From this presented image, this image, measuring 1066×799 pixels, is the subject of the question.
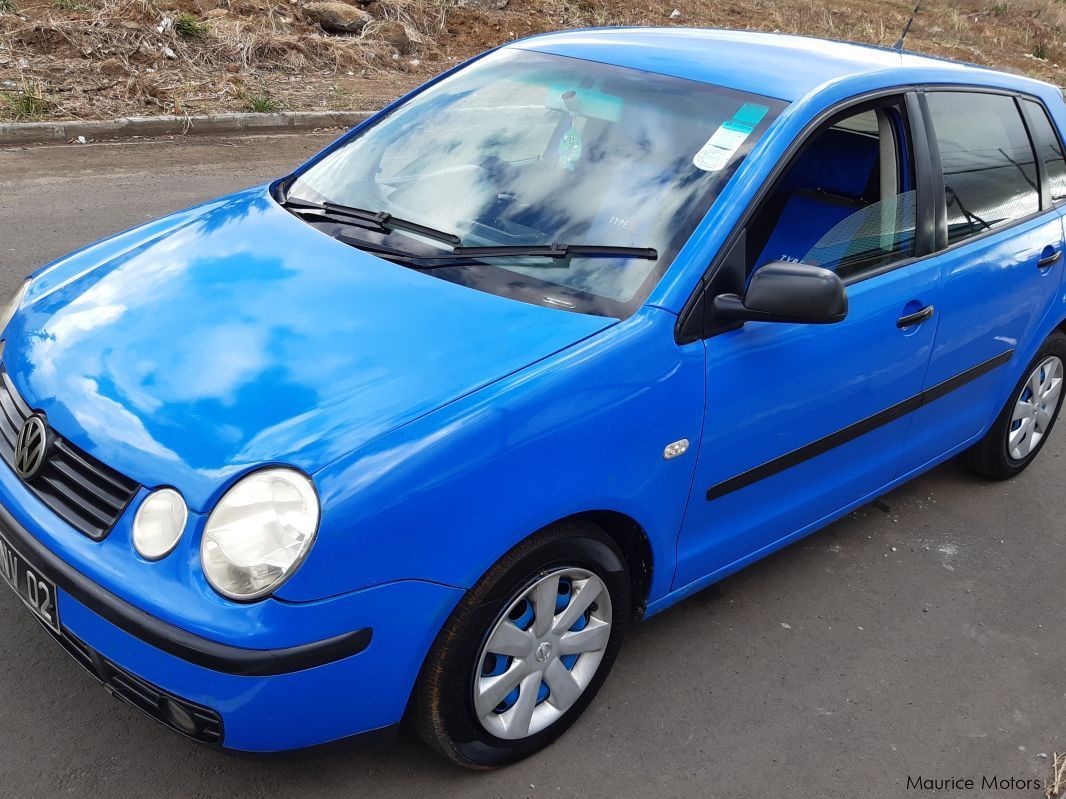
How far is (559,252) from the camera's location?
2936mm

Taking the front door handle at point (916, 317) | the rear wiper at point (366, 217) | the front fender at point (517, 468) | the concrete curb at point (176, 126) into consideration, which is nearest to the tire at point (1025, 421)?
the front door handle at point (916, 317)

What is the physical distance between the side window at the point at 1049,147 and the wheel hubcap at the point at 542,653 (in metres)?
2.74

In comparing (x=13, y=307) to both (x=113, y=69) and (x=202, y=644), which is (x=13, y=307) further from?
(x=113, y=69)

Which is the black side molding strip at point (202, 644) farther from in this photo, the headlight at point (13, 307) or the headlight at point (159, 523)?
the headlight at point (13, 307)

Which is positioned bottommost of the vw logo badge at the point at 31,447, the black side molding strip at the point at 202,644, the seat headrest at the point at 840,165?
the black side molding strip at the point at 202,644

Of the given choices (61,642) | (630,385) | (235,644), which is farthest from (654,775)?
(61,642)

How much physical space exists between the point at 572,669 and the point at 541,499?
64cm

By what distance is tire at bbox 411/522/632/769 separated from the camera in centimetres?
246

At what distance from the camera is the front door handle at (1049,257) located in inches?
159

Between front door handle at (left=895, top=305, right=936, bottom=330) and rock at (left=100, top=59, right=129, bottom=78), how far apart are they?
866 cm

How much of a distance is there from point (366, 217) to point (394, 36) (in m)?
10.5

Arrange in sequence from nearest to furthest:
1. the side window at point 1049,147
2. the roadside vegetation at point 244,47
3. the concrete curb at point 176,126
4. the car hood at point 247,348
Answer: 1. the car hood at point 247,348
2. the side window at point 1049,147
3. the concrete curb at point 176,126
4. the roadside vegetation at point 244,47

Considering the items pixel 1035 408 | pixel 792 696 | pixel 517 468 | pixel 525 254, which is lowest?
pixel 792 696

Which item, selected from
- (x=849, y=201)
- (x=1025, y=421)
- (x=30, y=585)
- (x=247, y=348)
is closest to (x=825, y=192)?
(x=849, y=201)
